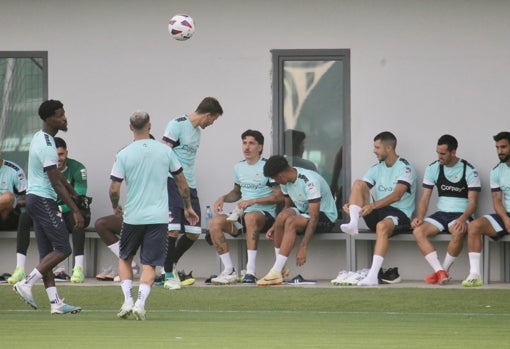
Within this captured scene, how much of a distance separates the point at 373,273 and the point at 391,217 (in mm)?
729

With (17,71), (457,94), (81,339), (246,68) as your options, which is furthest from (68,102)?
(81,339)

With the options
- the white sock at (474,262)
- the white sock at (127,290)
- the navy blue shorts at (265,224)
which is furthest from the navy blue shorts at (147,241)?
the white sock at (474,262)

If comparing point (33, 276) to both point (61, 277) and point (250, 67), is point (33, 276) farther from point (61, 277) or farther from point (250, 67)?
point (250, 67)

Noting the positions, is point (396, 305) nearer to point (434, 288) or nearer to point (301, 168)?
point (434, 288)

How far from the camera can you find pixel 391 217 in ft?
53.0

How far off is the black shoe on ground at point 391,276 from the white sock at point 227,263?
1.74 metres

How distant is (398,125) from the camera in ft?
55.4

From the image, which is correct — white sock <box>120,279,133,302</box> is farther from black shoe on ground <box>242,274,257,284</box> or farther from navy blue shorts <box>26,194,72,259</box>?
black shoe on ground <box>242,274,257,284</box>

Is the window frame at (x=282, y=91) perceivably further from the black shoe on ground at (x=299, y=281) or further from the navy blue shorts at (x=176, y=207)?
the navy blue shorts at (x=176, y=207)

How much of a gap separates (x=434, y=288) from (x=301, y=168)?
234 cm

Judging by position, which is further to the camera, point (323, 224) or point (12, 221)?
point (12, 221)

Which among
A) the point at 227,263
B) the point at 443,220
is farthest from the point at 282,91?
the point at 443,220

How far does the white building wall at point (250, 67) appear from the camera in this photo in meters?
16.7

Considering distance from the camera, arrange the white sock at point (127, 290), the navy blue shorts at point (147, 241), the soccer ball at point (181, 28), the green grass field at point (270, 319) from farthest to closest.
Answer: the soccer ball at point (181, 28) < the navy blue shorts at point (147, 241) < the white sock at point (127, 290) < the green grass field at point (270, 319)
